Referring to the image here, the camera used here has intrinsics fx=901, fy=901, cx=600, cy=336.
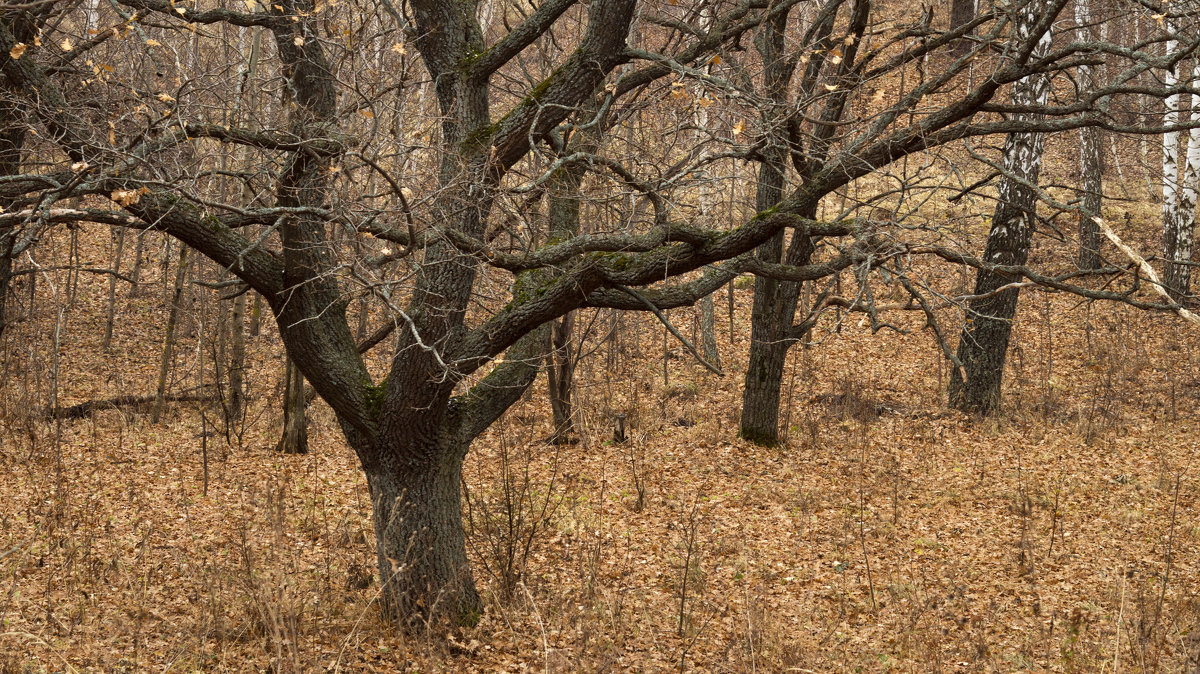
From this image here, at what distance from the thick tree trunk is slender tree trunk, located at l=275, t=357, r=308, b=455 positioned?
5.07 meters

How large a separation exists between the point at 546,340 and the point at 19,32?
19.6 feet

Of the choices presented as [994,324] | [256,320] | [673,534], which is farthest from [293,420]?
[994,324]

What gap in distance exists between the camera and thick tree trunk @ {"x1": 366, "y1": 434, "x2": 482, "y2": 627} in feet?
20.3

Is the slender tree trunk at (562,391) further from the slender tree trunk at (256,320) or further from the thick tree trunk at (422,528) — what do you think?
the slender tree trunk at (256,320)

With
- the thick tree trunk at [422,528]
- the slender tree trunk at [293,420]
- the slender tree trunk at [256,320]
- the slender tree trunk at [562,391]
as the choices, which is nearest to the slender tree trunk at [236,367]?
the slender tree trunk at [293,420]

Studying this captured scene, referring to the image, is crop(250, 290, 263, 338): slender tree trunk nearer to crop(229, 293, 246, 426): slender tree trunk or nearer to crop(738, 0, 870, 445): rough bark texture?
crop(229, 293, 246, 426): slender tree trunk

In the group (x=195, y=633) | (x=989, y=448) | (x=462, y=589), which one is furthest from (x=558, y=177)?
(x=989, y=448)

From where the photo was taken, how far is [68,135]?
603 centimetres

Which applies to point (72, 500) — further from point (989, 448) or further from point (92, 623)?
point (989, 448)

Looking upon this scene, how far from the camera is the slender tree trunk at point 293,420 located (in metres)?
11.0

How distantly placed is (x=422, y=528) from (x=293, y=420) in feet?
18.0

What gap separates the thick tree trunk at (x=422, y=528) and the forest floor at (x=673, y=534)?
0.26 meters

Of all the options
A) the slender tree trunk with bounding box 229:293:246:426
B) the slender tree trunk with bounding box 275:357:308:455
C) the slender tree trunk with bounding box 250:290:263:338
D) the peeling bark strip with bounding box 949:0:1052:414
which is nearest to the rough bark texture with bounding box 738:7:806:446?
the peeling bark strip with bounding box 949:0:1052:414

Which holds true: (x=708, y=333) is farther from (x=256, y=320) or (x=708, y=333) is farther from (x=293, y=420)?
(x=256, y=320)
